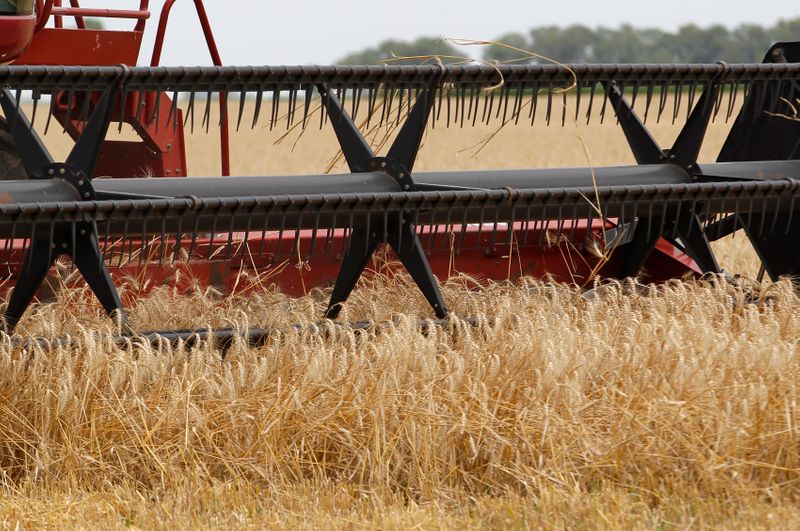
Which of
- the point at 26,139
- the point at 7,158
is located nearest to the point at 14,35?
the point at 7,158

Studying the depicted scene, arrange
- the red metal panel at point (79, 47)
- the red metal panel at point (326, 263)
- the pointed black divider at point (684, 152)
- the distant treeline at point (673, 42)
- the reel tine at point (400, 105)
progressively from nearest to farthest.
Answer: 1. the reel tine at point (400, 105)
2. the pointed black divider at point (684, 152)
3. the red metal panel at point (326, 263)
4. the red metal panel at point (79, 47)
5. the distant treeline at point (673, 42)

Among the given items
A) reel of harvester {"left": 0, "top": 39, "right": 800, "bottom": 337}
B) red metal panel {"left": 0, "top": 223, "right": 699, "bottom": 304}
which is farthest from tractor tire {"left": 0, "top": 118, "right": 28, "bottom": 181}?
reel of harvester {"left": 0, "top": 39, "right": 800, "bottom": 337}

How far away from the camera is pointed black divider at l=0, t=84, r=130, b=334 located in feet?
10.6

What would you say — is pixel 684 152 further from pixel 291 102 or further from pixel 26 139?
pixel 26 139

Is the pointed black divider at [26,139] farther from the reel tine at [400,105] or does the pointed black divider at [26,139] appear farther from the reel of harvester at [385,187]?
the reel tine at [400,105]

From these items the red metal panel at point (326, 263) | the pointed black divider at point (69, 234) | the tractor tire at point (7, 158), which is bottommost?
the red metal panel at point (326, 263)

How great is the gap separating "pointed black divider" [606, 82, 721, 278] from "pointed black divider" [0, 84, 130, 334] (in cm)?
167

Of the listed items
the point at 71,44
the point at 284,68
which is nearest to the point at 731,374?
the point at 284,68

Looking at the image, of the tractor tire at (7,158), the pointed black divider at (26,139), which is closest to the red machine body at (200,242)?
the tractor tire at (7,158)

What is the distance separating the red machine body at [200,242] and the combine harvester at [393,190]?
10 mm

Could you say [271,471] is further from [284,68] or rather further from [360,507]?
[284,68]

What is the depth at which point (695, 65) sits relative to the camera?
150 inches

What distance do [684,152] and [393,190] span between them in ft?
A: 3.52

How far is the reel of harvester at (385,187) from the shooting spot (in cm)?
323
